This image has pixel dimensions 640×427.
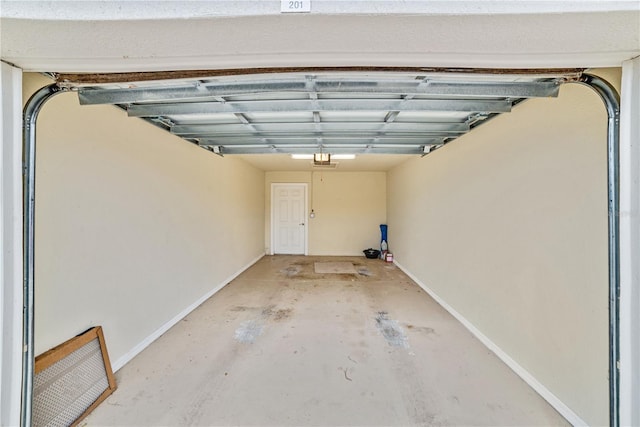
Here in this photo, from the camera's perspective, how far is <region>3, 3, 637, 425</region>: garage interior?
158 cm

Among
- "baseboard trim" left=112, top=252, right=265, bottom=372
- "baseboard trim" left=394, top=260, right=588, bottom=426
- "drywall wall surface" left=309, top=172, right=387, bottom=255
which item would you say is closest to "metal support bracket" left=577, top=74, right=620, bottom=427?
"baseboard trim" left=394, top=260, right=588, bottom=426

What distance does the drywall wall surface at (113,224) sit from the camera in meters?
1.67

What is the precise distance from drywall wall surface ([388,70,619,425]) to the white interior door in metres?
4.42

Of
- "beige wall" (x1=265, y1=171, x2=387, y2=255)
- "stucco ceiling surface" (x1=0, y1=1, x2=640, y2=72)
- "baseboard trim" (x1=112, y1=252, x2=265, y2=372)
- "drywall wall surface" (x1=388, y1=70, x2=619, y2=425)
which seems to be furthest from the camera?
"beige wall" (x1=265, y1=171, x2=387, y2=255)

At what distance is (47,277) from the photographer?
64.5 inches

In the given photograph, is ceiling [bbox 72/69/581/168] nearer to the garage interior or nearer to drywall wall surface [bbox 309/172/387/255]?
the garage interior

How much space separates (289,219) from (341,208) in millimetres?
1434

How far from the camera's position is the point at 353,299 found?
3.81 m

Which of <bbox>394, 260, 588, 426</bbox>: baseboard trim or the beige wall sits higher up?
the beige wall

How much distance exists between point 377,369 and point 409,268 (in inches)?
124

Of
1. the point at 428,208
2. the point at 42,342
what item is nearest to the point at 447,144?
the point at 428,208

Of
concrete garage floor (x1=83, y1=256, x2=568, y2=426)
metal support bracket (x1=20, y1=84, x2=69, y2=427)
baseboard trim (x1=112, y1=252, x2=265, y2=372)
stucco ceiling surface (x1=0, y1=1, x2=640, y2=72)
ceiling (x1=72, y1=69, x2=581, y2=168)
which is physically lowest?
concrete garage floor (x1=83, y1=256, x2=568, y2=426)

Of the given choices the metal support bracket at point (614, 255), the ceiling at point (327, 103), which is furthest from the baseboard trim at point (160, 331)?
the metal support bracket at point (614, 255)

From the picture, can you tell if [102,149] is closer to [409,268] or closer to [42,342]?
[42,342]
